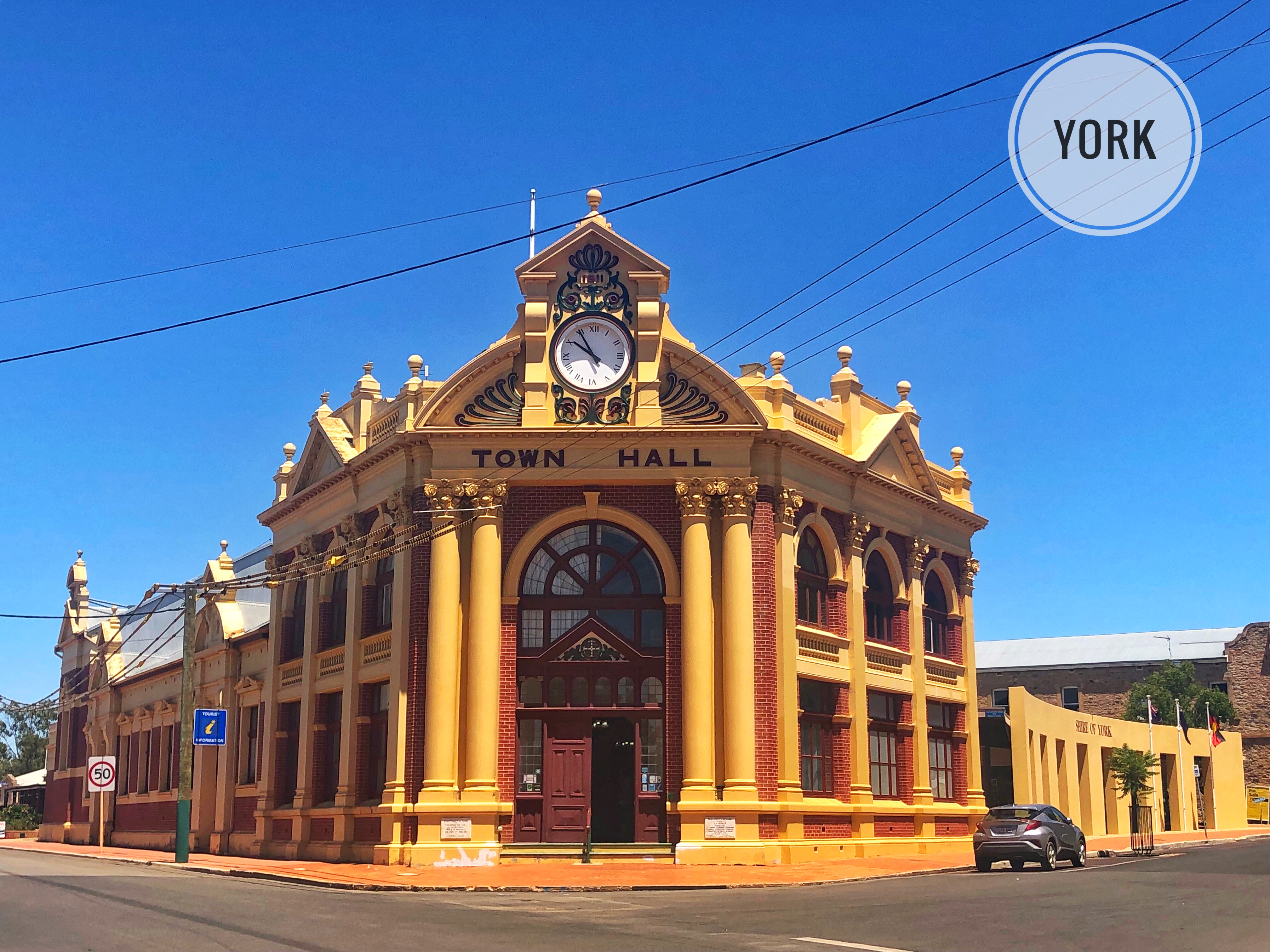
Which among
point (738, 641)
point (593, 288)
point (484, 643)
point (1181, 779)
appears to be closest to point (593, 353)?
point (593, 288)

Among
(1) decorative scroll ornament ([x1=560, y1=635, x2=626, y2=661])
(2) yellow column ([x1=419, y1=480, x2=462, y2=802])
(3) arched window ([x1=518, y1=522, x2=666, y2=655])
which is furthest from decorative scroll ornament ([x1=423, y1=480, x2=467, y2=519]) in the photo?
(1) decorative scroll ornament ([x1=560, y1=635, x2=626, y2=661])

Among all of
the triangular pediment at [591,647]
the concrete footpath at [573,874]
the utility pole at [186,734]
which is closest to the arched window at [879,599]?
the concrete footpath at [573,874]

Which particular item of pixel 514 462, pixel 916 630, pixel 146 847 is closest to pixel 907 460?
pixel 916 630

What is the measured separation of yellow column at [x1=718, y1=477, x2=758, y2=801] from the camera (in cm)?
2884

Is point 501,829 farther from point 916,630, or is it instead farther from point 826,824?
point 916,630

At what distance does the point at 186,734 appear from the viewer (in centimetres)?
3384

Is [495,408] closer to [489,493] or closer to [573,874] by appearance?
[489,493]

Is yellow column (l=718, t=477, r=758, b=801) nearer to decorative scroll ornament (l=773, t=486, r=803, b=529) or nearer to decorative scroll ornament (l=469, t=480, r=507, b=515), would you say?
decorative scroll ornament (l=773, t=486, r=803, b=529)

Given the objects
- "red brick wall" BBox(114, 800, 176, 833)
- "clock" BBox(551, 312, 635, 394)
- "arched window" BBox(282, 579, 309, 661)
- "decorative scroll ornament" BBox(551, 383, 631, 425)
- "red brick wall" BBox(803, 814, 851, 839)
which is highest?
"clock" BBox(551, 312, 635, 394)

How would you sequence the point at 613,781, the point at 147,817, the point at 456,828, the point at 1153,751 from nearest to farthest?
the point at 456,828 → the point at 613,781 → the point at 147,817 → the point at 1153,751

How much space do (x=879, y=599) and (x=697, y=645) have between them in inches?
321

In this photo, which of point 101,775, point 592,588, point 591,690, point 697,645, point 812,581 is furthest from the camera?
point 101,775

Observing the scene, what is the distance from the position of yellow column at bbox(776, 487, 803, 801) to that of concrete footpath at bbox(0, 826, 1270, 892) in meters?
1.93

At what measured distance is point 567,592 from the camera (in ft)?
100
